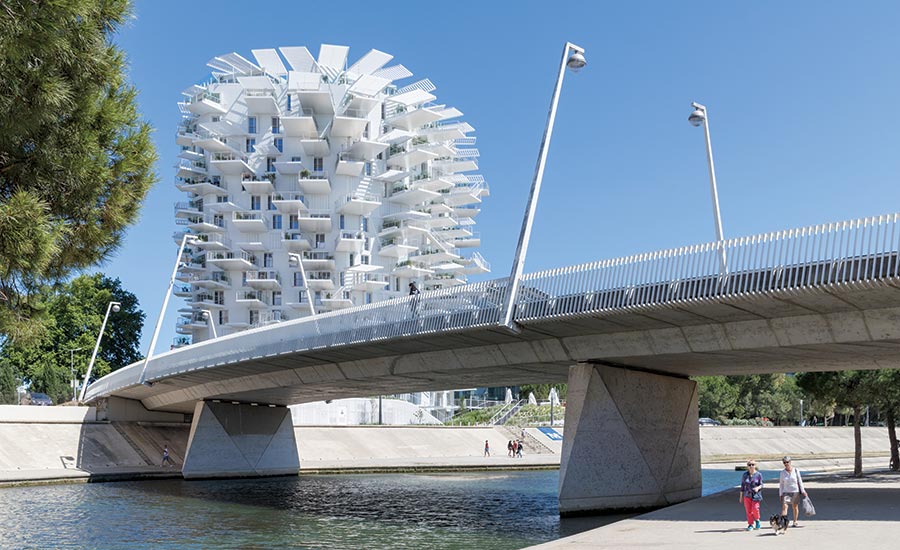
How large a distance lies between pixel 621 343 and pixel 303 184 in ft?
266

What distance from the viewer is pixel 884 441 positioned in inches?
3415

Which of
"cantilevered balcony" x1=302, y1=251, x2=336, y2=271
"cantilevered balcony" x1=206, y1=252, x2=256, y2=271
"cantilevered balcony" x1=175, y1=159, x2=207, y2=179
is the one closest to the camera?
"cantilevered balcony" x1=302, y1=251, x2=336, y2=271

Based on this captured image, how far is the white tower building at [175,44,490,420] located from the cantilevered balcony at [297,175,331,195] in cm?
14

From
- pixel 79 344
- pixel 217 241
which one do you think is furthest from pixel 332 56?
A: pixel 79 344

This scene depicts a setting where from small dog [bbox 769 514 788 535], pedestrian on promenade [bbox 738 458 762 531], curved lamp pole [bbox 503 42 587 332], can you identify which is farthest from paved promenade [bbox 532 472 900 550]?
curved lamp pole [bbox 503 42 587 332]

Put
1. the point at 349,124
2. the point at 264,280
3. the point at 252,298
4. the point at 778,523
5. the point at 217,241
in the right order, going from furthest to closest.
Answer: the point at 217,241
the point at 252,298
the point at 349,124
the point at 264,280
the point at 778,523

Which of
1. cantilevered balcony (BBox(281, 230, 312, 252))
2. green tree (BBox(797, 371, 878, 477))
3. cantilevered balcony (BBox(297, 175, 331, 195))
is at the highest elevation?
cantilevered balcony (BBox(297, 175, 331, 195))

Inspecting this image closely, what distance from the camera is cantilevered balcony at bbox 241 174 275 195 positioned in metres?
108

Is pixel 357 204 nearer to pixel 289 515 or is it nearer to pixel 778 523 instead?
pixel 289 515

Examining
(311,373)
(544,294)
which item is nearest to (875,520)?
(544,294)

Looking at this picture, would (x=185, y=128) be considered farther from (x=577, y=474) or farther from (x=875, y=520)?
(x=875, y=520)

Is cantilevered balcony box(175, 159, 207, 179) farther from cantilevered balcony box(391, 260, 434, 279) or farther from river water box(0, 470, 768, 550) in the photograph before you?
river water box(0, 470, 768, 550)

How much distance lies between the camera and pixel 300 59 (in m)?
111

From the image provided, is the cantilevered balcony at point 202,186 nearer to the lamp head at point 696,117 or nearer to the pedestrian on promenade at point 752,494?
the lamp head at point 696,117
